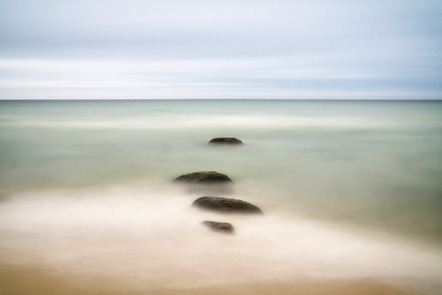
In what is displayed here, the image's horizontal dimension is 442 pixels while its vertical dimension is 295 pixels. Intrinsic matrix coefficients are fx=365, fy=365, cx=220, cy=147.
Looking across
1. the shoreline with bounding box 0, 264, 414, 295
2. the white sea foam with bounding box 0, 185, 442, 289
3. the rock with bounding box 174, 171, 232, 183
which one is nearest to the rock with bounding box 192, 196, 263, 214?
the white sea foam with bounding box 0, 185, 442, 289

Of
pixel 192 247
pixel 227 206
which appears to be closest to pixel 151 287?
pixel 192 247

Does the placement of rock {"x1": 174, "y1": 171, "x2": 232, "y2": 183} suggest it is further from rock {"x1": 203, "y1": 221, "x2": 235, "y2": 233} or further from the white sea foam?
rock {"x1": 203, "y1": 221, "x2": 235, "y2": 233}

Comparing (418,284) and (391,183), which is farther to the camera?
(391,183)

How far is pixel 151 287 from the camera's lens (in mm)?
4062

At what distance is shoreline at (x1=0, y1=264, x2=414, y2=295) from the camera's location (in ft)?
13.0

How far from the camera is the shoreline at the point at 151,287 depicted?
3969 millimetres

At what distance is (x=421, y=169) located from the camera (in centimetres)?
1224

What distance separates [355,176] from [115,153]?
380 inches

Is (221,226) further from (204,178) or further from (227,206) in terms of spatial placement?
(204,178)

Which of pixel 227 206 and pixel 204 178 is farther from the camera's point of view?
pixel 204 178

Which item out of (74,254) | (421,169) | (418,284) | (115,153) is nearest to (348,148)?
(421,169)

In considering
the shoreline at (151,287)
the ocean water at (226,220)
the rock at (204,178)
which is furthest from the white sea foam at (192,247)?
the rock at (204,178)

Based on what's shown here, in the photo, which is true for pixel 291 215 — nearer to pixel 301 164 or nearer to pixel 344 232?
pixel 344 232

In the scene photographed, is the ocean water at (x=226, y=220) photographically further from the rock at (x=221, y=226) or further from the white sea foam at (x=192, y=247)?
the rock at (x=221, y=226)
